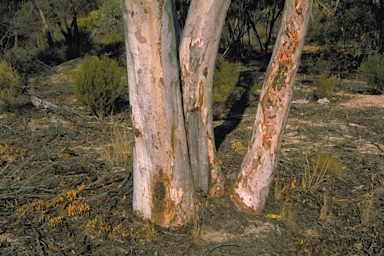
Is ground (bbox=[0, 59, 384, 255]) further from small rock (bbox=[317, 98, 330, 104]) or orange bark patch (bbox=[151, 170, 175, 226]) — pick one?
small rock (bbox=[317, 98, 330, 104])

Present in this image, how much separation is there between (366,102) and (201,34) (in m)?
6.95

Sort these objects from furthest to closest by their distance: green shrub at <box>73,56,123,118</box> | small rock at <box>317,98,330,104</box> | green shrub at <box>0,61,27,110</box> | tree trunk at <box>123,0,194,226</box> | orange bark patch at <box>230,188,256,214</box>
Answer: small rock at <box>317,98,330,104</box>, green shrub at <box>0,61,27,110</box>, green shrub at <box>73,56,123,118</box>, orange bark patch at <box>230,188,256,214</box>, tree trunk at <box>123,0,194,226</box>

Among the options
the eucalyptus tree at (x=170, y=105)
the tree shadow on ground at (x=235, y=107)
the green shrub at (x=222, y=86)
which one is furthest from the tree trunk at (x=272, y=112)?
the green shrub at (x=222, y=86)

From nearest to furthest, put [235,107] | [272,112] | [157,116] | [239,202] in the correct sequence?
[157,116] < [272,112] < [239,202] < [235,107]

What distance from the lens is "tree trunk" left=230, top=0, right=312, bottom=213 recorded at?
→ 4023 mm

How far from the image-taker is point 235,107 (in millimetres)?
10109

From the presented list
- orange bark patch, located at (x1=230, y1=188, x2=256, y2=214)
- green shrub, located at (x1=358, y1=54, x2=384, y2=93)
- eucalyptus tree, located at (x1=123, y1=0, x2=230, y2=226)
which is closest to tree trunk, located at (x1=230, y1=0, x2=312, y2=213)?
orange bark patch, located at (x1=230, y1=188, x2=256, y2=214)

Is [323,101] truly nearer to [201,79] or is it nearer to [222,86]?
[222,86]

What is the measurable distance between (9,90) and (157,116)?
7.33 metres

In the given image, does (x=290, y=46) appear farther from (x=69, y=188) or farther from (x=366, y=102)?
(x=366, y=102)

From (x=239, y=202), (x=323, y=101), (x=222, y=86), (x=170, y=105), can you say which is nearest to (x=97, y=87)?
(x=222, y=86)

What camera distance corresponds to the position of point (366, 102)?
1023 centimetres

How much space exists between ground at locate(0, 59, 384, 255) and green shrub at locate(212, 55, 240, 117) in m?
2.35

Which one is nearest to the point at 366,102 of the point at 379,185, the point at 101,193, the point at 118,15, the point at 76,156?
the point at 379,185
